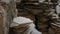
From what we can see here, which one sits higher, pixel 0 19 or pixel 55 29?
pixel 0 19

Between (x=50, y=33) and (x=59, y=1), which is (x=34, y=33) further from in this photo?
(x=59, y=1)

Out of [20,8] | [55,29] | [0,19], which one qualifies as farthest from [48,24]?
[0,19]

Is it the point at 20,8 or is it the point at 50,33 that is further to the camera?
the point at 20,8

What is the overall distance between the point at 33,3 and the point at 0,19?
4.81ft

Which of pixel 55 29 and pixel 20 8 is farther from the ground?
pixel 20 8

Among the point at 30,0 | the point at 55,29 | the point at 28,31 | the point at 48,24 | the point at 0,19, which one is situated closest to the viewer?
the point at 0,19

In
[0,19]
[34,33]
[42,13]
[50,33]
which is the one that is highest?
[0,19]

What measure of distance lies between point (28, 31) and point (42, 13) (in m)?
1.49

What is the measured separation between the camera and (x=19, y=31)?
0.96m

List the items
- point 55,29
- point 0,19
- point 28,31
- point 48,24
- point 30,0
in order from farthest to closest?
1. point 48,24
2. point 30,0
3. point 55,29
4. point 28,31
5. point 0,19

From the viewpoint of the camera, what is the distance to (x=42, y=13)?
2.40m

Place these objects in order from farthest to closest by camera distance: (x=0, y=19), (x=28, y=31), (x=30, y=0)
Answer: (x=30, y=0)
(x=28, y=31)
(x=0, y=19)

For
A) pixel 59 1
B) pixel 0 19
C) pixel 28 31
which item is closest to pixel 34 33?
pixel 28 31

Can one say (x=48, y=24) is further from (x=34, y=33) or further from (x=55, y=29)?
(x=34, y=33)
